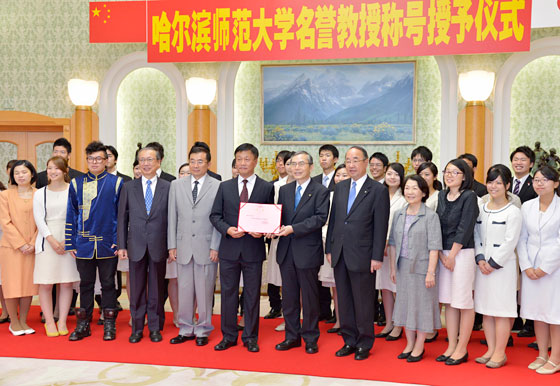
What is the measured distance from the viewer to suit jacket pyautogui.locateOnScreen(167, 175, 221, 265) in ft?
14.0

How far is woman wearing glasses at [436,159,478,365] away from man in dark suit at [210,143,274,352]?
1.37m

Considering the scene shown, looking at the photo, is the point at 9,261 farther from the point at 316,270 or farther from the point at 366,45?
the point at 366,45

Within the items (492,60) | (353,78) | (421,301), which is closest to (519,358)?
(421,301)

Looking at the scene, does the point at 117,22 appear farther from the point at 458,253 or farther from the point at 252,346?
the point at 458,253

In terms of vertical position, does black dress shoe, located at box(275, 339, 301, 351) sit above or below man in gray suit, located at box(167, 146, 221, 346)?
below

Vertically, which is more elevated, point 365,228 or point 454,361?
point 365,228

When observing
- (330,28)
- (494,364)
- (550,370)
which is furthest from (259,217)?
(330,28)

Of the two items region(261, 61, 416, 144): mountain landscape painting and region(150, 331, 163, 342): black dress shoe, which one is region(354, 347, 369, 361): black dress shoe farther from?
region(261, 61, 416, 144): mountain landscape painting

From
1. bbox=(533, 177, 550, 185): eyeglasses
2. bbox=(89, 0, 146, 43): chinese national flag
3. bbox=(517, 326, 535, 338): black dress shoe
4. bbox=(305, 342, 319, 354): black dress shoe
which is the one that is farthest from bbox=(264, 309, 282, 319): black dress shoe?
bbox=(89, 0, 146, 43): chinese national flag

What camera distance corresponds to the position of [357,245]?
12.8 feet

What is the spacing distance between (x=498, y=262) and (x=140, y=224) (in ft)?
9.01

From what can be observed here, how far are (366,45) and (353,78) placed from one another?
45.6 inches

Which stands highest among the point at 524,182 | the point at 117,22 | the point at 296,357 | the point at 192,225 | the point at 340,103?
the point at 117,22

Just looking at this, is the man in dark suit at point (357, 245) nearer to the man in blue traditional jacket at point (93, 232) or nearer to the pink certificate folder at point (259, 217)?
the pink certificate folder at point (259, 217)
